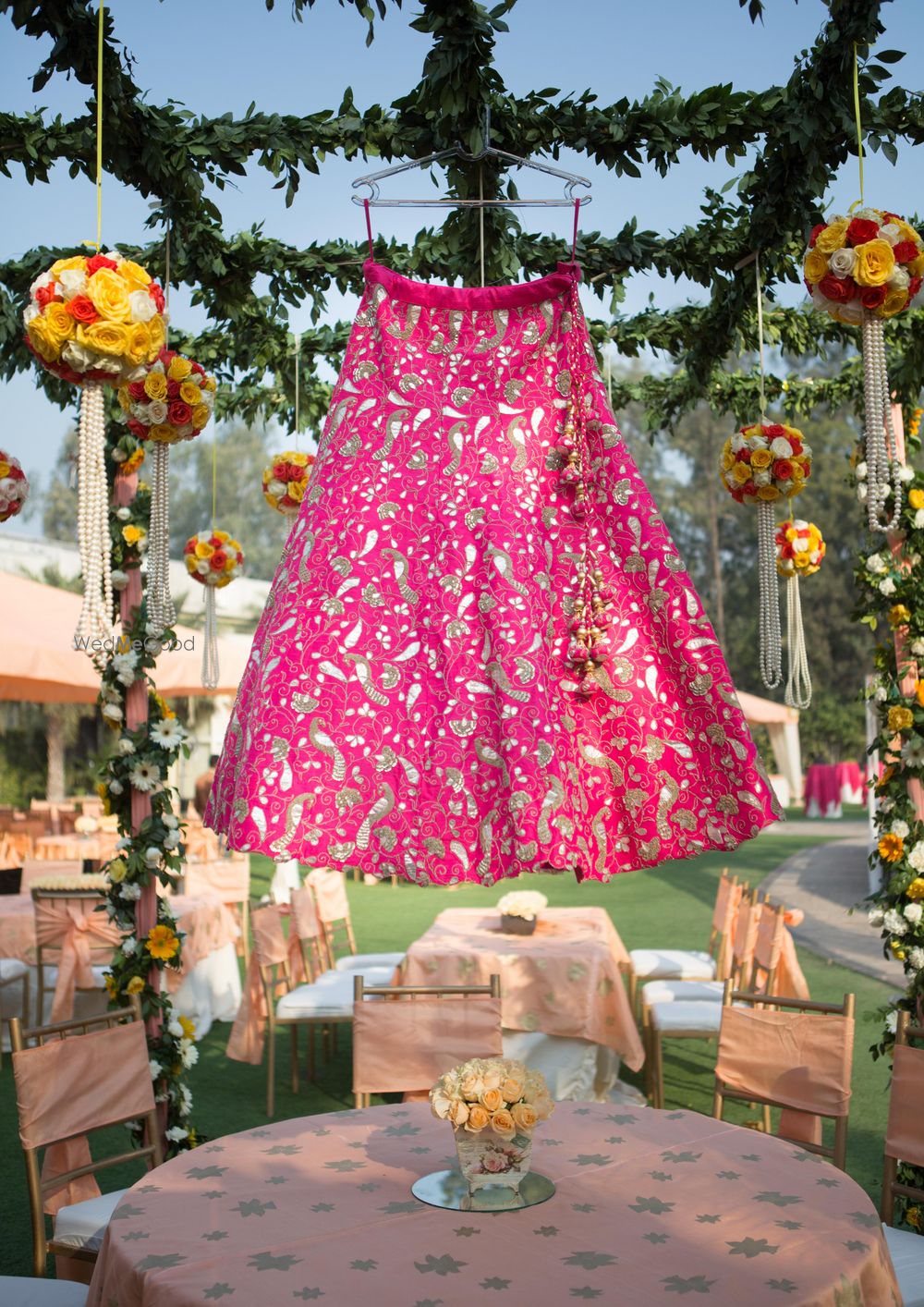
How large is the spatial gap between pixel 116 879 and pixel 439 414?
2.88 meters

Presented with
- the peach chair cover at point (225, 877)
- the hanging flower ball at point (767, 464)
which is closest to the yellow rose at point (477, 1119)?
the hanging flower ball at point (767, 464)

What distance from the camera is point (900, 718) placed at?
432cm

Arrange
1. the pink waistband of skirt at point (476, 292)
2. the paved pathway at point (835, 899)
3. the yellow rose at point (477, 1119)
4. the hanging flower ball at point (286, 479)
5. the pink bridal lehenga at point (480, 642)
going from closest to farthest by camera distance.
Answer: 1. the pink bridal lehenga at point (480, 642)
2. the pink waistband of skirt at point (476, 292)
3. the yellow rose at point (477, 1119)
4. the hanging flower ball at point (286, 479)
5. the paved pathway at point (835, 899)

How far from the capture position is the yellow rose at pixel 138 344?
274 cm

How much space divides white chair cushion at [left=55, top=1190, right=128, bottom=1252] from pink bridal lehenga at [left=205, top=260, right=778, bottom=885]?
5.66 feet

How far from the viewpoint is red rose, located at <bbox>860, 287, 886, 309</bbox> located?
9.52 ft

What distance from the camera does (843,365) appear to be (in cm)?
611

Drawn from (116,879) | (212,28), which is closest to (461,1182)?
(116,879)

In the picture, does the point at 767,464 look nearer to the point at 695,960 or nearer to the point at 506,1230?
the point at 506,1230

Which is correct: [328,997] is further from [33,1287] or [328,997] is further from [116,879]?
[33,1287]

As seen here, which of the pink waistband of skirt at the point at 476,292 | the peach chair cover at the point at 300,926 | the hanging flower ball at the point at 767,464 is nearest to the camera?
the pink waistband of skirt at the point at 476,292

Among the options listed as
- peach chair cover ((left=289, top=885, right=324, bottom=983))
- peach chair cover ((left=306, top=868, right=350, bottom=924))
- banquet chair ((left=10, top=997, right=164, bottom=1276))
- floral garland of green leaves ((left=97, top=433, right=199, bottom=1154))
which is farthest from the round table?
peach chair cover ((left=306, top=868, right=350, bottom=924))

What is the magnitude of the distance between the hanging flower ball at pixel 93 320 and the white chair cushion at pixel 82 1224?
2.17 metres

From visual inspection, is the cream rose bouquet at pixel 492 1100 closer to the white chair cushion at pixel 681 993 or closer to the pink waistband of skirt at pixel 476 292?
the pink waistband of skirt at pixel 476 292
